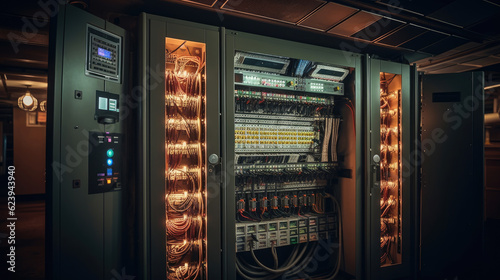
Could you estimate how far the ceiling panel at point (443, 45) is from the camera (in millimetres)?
3074

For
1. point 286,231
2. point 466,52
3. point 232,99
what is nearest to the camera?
point 232,99

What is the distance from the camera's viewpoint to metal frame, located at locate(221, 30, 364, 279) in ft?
7.27

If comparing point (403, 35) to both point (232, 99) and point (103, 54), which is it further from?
point (103, 54)

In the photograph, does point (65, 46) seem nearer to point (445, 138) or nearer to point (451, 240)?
point (445, 138)

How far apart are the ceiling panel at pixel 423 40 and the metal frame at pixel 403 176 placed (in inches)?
10.5

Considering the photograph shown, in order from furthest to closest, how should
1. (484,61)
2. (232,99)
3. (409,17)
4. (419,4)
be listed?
(484,61) < (409,17) < (419,4) < (232,99)

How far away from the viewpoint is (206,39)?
7.17 ft

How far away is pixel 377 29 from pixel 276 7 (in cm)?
117

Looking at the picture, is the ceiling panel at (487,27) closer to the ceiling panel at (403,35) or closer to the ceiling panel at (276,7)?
the ceiling panel at (403,35)

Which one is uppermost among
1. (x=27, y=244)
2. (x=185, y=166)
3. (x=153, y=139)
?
(x=153, y=139)

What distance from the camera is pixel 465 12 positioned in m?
2.58

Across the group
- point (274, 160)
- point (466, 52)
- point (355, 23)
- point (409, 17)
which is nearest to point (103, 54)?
point (274, 160)

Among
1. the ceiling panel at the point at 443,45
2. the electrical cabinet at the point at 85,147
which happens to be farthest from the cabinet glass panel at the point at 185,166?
the ceiling panel at the point at 443,45

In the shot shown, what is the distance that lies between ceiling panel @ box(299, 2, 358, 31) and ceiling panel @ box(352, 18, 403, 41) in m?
0.39
